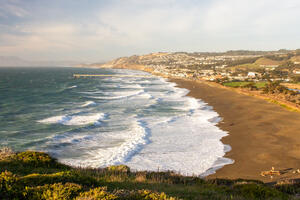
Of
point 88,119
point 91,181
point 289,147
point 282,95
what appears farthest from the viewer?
point 282,95

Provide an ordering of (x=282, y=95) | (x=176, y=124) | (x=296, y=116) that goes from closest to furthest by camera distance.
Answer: (x=176, y=124)
(x=296, y=116)
(x=282, y=95)

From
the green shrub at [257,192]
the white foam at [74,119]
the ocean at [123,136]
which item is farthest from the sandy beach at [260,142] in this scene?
the white foam at [74,119]

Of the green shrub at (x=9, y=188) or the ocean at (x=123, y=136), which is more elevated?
the green shrub at (x=9, y=188)

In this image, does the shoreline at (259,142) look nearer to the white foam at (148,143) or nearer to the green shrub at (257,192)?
the white foam at (148,143)

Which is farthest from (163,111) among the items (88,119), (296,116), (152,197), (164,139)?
(152,197)

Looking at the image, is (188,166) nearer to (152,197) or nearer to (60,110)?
(152,197)

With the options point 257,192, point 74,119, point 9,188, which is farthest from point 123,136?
point 9,188
